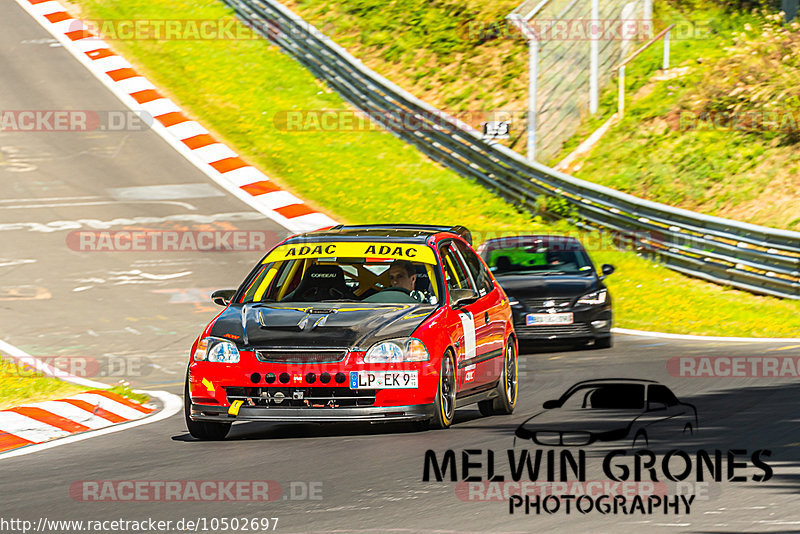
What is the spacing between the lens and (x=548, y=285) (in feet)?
54.5

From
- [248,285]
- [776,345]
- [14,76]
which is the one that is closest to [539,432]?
[248,285]

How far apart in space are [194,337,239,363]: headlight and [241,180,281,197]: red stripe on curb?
1560cm

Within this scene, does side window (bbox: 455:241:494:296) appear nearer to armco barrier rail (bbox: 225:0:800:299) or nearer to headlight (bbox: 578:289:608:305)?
headlight (bbox: 578:289:608:305)

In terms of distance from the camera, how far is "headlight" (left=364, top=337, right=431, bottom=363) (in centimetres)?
953

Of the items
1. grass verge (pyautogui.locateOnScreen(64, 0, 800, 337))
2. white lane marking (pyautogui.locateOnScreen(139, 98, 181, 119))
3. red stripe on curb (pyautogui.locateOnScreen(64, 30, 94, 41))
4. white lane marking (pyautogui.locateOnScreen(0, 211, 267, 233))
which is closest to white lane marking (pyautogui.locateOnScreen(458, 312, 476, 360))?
grass verge (pyautogui.locateOnScreen(64, 0, 800, 337))

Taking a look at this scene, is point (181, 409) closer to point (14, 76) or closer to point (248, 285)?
point (248, 285)

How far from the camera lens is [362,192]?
26.5 m

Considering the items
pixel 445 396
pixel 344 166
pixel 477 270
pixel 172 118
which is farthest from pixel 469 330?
pixel 172 118

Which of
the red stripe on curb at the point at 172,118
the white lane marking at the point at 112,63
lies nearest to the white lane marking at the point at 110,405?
the red stripe on curb at the point at 172,118

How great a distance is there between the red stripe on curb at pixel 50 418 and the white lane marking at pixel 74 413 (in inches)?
2.6

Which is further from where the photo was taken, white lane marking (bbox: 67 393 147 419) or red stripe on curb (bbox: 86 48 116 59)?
red stripe on curb (bbox: 86 48 116 59)

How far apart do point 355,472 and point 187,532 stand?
5.79 ft

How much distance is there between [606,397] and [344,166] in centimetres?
1677

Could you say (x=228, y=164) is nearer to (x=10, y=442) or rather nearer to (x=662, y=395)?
(x=662, y=395)
